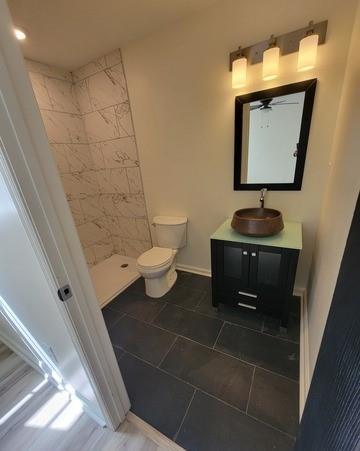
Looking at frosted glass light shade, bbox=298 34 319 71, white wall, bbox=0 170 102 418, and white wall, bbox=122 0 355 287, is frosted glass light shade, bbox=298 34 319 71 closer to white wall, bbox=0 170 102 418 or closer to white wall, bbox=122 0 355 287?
white wall, bbox=122 0 355 287

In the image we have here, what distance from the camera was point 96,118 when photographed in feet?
7.80

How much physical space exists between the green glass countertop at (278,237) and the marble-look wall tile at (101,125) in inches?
67.1

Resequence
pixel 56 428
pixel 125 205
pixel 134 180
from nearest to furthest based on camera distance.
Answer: pixel 56 428 → pixel 134 180 → pixel 125 205

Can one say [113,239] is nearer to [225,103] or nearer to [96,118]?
[96,118]

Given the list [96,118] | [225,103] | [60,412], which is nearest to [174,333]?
[60,412]

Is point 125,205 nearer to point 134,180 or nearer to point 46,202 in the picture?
point 134,180

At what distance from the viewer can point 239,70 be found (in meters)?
1.49

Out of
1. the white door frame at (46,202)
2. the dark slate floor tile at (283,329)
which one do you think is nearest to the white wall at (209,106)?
the dark slate floor tile at (283,329)

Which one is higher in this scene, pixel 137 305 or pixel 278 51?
pixel 278 51

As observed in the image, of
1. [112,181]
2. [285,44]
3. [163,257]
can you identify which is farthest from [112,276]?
[285,44]

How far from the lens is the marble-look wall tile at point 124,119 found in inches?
83.8

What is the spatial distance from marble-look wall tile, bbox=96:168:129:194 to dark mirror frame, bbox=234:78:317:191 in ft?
4.50

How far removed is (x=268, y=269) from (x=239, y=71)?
149cm

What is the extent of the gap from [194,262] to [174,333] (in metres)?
0.91
